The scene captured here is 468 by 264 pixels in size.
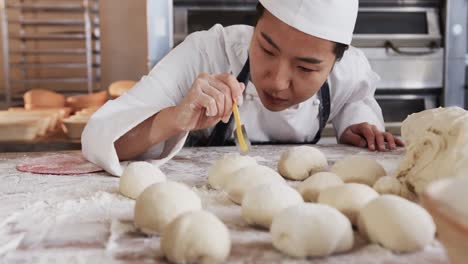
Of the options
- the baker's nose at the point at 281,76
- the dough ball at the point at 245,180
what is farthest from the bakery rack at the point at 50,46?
the dough ball at the point at 245,180

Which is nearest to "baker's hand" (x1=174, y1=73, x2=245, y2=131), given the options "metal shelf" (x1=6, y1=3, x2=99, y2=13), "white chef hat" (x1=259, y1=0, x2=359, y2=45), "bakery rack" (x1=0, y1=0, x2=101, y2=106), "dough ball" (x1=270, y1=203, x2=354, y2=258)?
"white chef hat" (x1=259, y1=0, x2=359, y2=45)

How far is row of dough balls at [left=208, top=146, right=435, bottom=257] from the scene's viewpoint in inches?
24.2

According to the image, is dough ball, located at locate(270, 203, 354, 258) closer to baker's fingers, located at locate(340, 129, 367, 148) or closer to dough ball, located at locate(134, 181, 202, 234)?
dough ball, located at locate(134, 181, 202, 234)

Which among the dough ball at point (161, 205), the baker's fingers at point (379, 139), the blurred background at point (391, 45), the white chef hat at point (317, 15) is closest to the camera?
the dough ball at point (161, 205)

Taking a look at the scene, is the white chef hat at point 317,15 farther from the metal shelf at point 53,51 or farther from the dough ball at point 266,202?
the metal shelf at point 53,51

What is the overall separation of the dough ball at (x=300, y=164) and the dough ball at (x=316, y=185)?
199 mm

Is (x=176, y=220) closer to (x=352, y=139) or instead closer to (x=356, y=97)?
(x=352, y=139)

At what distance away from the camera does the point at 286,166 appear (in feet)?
3.51

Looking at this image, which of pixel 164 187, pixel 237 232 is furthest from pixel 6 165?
pixel 237 232

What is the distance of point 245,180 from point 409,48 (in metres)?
2.52

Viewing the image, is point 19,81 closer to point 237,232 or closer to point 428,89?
point 428,89

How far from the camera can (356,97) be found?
1844mm

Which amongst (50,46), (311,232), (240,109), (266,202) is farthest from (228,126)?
(50,46)

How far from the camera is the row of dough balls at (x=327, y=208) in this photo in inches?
24.2
